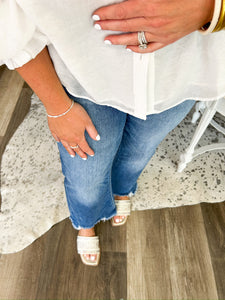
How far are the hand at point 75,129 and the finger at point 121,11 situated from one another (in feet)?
0.63

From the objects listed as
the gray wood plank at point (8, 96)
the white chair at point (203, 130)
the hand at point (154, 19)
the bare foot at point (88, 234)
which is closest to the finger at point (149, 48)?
the hand at point (154, 19)

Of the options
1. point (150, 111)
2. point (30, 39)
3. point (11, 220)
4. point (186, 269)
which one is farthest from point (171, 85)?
point (11, 220)

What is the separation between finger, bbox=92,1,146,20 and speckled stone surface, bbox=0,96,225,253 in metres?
0.91

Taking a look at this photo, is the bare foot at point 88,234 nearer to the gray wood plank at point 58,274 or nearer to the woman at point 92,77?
the gray wood plank at point 58,274

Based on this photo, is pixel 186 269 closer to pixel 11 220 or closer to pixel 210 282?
pixel 210 282

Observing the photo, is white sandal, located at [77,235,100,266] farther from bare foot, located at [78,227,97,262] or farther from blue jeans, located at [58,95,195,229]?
blue jeans, located at [58,95,195,229]

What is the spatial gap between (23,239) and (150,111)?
0.83 metres

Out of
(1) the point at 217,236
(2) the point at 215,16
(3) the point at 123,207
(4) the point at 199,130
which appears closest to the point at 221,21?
(2) the point at 215,16

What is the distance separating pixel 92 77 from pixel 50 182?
2.77 ft

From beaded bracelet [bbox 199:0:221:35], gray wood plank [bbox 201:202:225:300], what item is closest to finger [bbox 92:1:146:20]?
beaded bracelet [bbox 199:0:221:35]

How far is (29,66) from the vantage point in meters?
0.41

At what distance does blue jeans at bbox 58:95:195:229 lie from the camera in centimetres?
55

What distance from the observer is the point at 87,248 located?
97cm

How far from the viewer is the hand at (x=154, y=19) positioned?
346 millimetres
